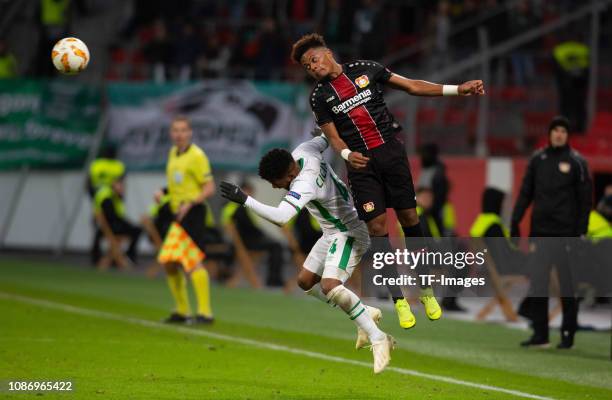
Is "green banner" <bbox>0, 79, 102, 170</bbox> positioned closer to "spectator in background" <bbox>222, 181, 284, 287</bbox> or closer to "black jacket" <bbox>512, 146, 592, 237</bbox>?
"spectator in background" <bbox>222, 181, 284, 287</bbox>

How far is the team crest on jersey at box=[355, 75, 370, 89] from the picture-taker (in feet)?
36.8

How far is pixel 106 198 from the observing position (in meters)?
24.6

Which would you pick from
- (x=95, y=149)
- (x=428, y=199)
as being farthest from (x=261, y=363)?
(x=95, y=149)

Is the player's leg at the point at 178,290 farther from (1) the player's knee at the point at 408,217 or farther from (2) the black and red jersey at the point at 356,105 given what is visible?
(2) the black and red jersey at the point at 356,105

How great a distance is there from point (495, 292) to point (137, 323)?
186 inches

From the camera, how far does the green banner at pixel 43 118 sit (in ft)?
83.6

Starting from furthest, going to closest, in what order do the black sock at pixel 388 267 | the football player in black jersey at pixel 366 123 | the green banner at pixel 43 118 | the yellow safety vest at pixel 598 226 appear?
the green banner at pixel 43 118 → the yellow safety vest at pixel 598 226 → the black sock at pixel 388 267 → the football player in black jersey at pixel 366 123

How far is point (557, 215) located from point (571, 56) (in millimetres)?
9958

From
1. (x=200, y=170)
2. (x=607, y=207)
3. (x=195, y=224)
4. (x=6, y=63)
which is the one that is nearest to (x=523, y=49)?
(x=607, y=207)

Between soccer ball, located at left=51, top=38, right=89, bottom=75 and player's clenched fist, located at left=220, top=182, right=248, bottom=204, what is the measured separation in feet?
8.36

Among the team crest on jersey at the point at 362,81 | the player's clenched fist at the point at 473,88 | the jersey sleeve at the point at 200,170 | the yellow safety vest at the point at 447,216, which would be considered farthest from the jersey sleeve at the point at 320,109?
the yellow safety vest at the point at 447,216

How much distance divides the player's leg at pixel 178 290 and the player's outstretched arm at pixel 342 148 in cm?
473

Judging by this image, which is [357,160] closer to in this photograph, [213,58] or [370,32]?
[370,32]

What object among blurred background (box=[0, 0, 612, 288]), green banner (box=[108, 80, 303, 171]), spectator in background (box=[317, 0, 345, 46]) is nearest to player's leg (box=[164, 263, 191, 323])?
blurred background (box=[0, 0, 612, 288])
